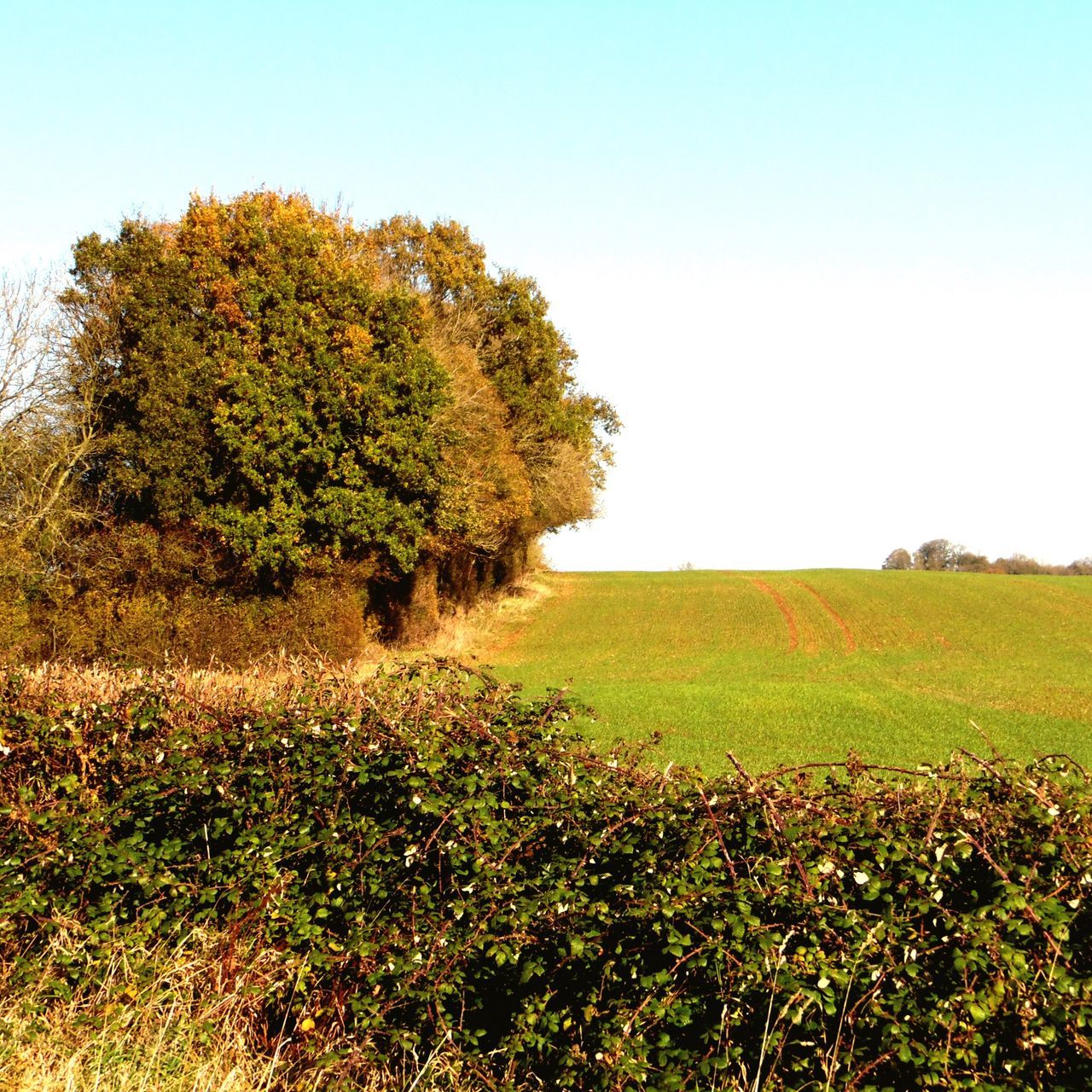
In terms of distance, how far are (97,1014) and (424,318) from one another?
2830 centimetres

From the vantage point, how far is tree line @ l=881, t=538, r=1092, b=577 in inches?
3661

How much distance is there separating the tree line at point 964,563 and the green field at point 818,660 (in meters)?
36.3

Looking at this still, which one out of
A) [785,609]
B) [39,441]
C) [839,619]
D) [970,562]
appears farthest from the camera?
[970,562]

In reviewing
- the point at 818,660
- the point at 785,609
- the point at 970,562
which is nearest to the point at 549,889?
the point at 818,660

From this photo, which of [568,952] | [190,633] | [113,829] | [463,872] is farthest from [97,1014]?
[190,633]

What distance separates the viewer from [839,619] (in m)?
45.0

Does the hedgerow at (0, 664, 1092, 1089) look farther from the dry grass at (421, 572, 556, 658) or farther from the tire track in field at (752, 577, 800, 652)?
the tire track in field at (752, 577, 800, 652)

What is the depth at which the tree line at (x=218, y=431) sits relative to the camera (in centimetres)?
2558

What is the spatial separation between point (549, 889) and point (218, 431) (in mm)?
24018

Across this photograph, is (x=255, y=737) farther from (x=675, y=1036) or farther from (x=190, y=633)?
(x=190, y=633)

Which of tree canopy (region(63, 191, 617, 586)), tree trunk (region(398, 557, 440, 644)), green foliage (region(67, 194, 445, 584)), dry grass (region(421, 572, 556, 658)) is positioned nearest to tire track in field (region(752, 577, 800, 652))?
dry grass (region(421, 572, 556, 658))

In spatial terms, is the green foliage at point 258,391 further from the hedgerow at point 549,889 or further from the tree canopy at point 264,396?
the hedgerow at point 549,889

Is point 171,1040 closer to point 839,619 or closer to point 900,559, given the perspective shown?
point 839,619

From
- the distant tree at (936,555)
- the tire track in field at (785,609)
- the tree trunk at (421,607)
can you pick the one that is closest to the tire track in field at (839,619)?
the tire track in field at (785,609)
